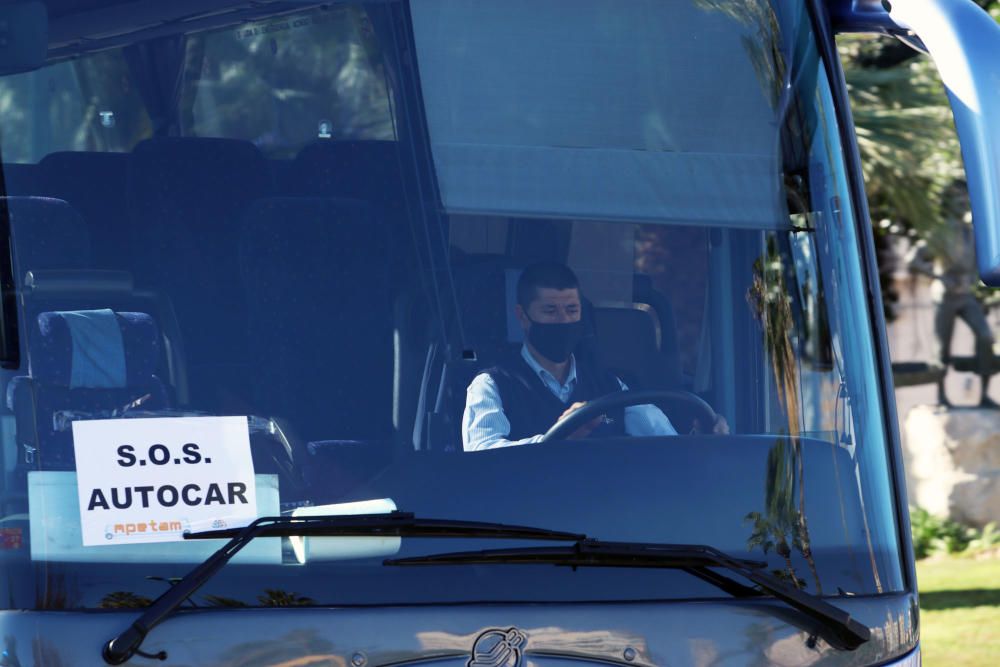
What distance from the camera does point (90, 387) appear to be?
2467 mm

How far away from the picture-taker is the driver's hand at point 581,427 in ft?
8.39

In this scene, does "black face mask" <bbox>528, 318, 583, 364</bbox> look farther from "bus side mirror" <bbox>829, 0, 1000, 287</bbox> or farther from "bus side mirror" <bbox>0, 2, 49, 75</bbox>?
"bus side mirror" <bbox>0, 2, 49, 75</bbox>

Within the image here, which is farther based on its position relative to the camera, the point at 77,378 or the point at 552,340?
the point at 552,340

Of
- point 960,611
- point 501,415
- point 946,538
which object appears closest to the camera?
point 501,415

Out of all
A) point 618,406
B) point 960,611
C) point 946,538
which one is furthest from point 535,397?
point 946,538

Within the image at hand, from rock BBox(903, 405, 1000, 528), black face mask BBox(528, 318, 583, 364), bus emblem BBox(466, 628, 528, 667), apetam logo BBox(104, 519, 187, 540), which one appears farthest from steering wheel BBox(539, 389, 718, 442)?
rock BBox(903, 405, 1000, 528)

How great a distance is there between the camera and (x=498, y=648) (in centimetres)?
231

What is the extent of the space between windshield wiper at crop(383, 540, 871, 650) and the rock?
8614 mm

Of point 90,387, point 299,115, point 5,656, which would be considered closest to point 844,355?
point 299,115

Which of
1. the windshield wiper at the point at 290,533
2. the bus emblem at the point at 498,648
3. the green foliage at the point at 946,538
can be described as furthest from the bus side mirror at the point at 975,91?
the green foliage at the point at 946,538

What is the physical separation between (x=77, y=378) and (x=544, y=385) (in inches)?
32.1

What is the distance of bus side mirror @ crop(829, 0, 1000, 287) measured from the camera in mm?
2340

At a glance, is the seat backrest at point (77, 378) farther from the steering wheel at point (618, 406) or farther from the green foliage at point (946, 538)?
the green foliage at point (946, 538)

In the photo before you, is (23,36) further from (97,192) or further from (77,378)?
(77,378)
